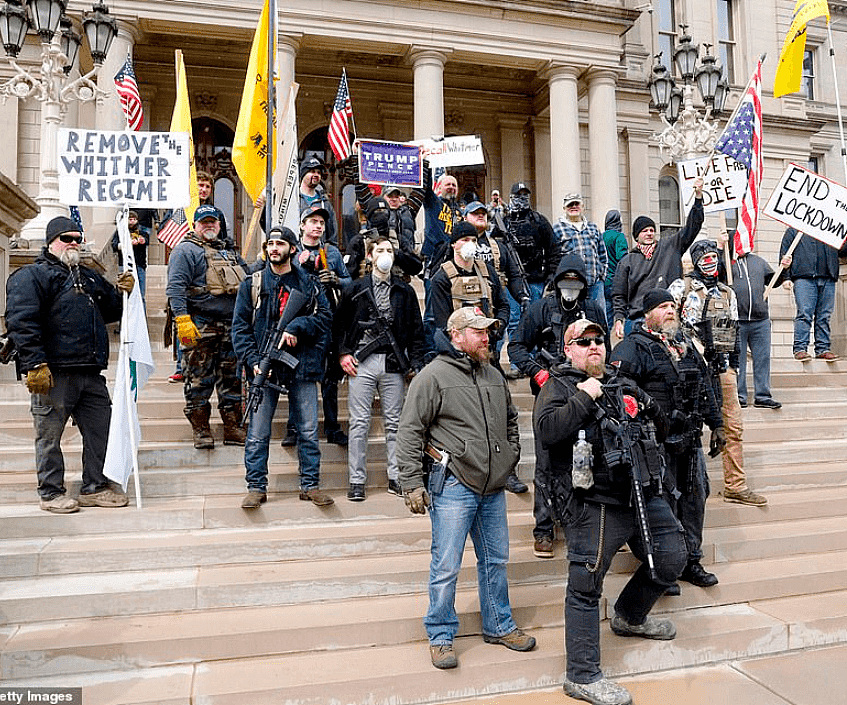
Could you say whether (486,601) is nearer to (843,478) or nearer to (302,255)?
(302,255)

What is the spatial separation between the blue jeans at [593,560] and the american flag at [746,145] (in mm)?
5521

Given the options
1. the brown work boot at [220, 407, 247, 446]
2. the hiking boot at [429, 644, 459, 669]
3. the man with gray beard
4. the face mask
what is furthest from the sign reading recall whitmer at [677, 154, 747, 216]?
the man with gray beard

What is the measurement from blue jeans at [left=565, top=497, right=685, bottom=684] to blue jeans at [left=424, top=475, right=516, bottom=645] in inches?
18.5

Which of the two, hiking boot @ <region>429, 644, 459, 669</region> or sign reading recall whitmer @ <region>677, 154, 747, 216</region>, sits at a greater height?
sign reading recall whitmer @ <region>677, 154, 747, 216</region>

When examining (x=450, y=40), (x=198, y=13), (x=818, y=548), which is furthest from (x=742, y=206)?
(x=198, y=13)

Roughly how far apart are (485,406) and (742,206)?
6109 millimetres

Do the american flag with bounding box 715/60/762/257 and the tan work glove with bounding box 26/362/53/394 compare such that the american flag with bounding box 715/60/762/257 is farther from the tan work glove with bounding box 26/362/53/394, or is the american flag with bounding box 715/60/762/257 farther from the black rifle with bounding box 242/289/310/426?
the tan work glove with bounding box 26/362/53/394

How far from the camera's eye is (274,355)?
5527 millimetres

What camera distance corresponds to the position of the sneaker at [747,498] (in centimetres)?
618

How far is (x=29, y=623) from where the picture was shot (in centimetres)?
431

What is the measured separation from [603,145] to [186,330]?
1432 centimetres

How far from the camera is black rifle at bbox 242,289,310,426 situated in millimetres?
5461

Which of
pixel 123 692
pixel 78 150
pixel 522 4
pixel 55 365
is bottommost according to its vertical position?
pixel 123 692

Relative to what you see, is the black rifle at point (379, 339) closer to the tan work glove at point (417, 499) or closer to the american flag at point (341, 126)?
the tan work glove at point (417, 499)
